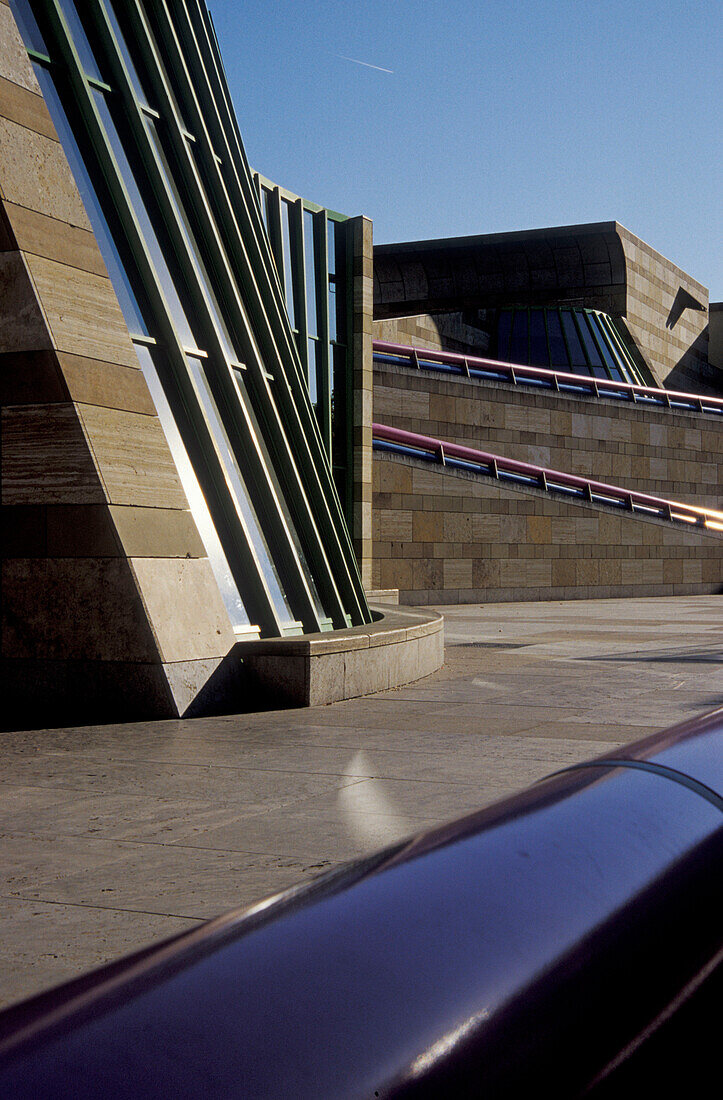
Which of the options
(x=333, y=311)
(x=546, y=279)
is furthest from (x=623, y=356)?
(x=333, y=311)

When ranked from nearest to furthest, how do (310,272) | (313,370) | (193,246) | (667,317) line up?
(193,246) → (310,272) → (313,370) → (667,317)

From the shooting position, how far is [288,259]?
63.5 ft

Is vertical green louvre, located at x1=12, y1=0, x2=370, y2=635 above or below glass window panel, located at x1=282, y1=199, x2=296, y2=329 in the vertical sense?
below

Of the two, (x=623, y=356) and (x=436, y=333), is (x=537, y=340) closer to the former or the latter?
(x=623, y=356)

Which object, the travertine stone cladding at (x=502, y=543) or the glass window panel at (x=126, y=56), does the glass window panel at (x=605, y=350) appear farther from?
the glass window panel at (x=126, y=56)

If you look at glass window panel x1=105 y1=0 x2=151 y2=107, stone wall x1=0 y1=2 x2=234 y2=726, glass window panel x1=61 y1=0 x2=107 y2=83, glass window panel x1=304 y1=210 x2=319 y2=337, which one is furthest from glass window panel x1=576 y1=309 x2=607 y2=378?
stone wall x1=0 y1=2 x2=234 y2=726

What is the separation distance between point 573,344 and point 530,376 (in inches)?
533

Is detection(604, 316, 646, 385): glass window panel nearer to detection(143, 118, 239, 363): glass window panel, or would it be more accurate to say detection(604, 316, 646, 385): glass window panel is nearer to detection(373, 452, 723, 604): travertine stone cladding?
detection(373, 452, 723, 604): travertine stone cladding

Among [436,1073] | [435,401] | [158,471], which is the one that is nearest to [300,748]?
[158,471]

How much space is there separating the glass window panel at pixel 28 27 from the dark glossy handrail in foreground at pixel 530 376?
56.6 ft

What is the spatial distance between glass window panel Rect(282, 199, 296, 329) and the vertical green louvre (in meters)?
5.81

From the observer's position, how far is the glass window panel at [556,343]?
43.3 meters

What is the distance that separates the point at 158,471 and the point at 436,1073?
328 inches

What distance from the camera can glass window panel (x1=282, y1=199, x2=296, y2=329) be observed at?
19.2 metres
